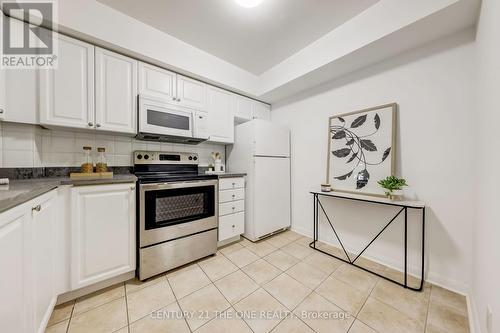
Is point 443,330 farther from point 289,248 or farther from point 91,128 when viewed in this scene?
point 91,128

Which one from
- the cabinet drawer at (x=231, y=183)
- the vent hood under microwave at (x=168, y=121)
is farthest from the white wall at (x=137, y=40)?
the cabinet drawer at (x=231, y=183)

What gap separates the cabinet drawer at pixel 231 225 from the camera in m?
2.32

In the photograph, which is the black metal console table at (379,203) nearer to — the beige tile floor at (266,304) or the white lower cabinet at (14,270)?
the beige tile floor at (266,304)

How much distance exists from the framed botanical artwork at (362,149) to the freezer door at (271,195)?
2.31 ft

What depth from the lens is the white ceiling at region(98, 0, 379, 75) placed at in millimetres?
1646

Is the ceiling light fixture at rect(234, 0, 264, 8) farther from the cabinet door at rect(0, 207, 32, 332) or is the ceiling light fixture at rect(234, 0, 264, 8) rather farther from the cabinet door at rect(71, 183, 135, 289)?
the cabinet door at rect(0, 207, 32, 332)

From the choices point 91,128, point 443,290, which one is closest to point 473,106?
Result: point 443,290

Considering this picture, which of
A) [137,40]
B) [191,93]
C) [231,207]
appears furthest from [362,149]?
[137,40]

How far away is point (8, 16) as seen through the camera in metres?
1.39

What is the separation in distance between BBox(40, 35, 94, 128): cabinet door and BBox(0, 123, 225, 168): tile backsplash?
0.26 metres

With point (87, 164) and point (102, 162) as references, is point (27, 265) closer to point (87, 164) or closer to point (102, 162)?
point (87, 164)

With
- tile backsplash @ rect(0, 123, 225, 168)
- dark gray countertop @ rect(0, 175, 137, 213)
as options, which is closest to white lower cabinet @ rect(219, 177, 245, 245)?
tile backsplash @ rect(0, 123, 225, 168)

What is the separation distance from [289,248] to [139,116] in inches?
93.6

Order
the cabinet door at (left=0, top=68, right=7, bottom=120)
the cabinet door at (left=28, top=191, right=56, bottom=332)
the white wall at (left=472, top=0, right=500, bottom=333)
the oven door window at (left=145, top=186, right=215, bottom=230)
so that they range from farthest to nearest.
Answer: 1. the oven door window at (left=145, top=186, right=215, bottom=230)
2. the cabinet door at (left=0, top=68, right=7, bottom=120)
3. the cabinet door at (left=28, top=191, right=56, bottom=332)
4. the white wall at (left=472, top=0, right=500, bottom=333)
